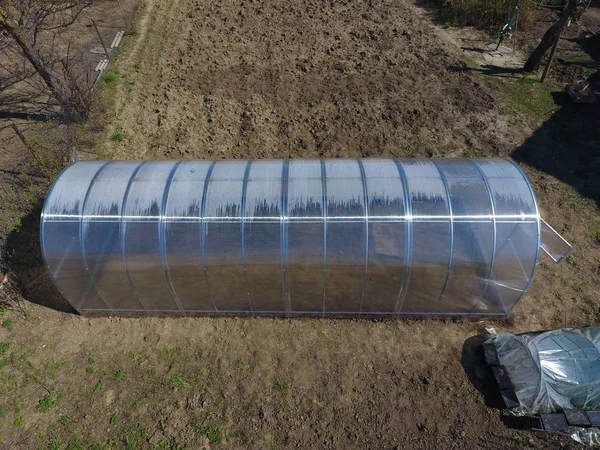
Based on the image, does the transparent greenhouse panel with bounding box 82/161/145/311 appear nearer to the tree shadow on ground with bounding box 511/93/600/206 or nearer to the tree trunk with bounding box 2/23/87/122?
the tree trunk with bounding box 2/23/87/122

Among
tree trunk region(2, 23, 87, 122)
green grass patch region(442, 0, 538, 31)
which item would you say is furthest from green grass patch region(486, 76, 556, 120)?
tree trunk region(2, 23, 87, 122)

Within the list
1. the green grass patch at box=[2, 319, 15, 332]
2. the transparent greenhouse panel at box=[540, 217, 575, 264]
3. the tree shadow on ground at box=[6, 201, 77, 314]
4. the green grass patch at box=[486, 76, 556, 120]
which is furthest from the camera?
the green grass patch at box=[486, 76, 556, 120]

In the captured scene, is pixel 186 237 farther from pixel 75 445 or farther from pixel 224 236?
pixel 75 445

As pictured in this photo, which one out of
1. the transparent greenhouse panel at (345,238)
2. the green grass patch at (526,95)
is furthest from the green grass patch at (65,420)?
the green grass patch at (526,95)

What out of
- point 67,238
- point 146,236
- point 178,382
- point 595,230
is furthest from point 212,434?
point 595,230

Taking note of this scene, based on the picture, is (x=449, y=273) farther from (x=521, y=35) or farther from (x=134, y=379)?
(x=521, y=35)
